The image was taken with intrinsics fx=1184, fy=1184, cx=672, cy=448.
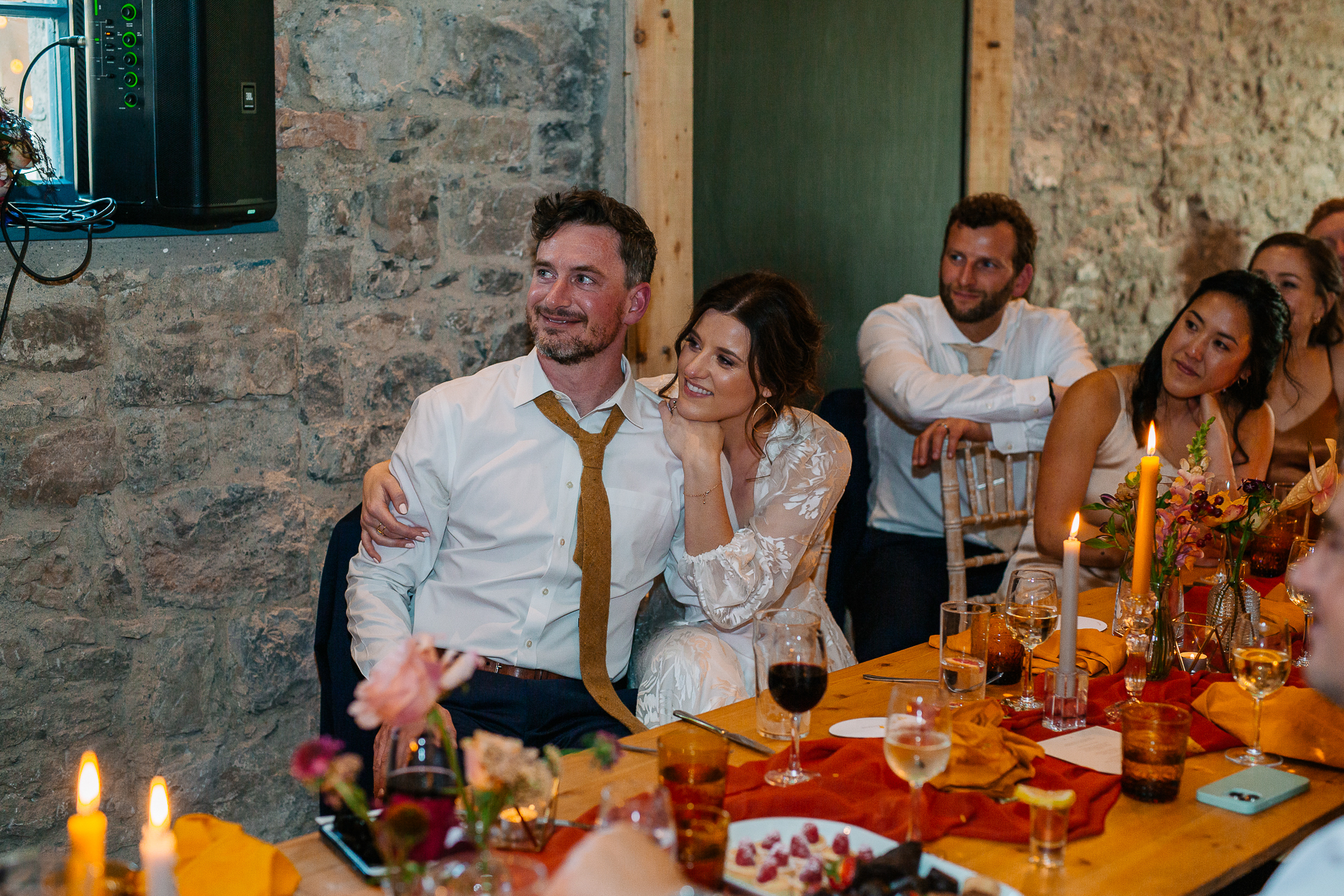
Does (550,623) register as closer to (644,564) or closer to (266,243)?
(644,564)

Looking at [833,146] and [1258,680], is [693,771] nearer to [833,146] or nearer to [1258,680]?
[1258,680]

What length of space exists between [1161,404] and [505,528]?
1.72m

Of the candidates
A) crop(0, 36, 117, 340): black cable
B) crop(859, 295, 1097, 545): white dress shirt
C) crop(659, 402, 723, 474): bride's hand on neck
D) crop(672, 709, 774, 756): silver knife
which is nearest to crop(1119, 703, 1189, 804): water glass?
crop(672, 709, 774, 756): silver knife

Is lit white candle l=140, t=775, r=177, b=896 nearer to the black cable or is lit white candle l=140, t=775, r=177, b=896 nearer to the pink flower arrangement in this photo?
the pink flower arrangement

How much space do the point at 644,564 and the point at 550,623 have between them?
0.75 feet

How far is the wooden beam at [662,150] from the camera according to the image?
10.5 ft

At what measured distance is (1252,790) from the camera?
1.49 m

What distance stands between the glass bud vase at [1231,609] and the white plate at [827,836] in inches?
33.5

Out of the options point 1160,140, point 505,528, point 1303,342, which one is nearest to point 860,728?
point 505,528

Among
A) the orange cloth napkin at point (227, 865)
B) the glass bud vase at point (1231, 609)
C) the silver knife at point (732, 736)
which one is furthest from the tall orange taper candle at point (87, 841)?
the glass bud vase at point (1231, 609)

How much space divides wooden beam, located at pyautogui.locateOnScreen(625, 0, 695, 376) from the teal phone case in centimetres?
207

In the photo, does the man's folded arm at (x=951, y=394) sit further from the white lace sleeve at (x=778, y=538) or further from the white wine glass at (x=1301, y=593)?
the white wine glass at (x=1301, y=593)

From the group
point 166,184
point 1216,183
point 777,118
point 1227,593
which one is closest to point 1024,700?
point 1227,593

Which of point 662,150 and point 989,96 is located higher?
point 989,96
